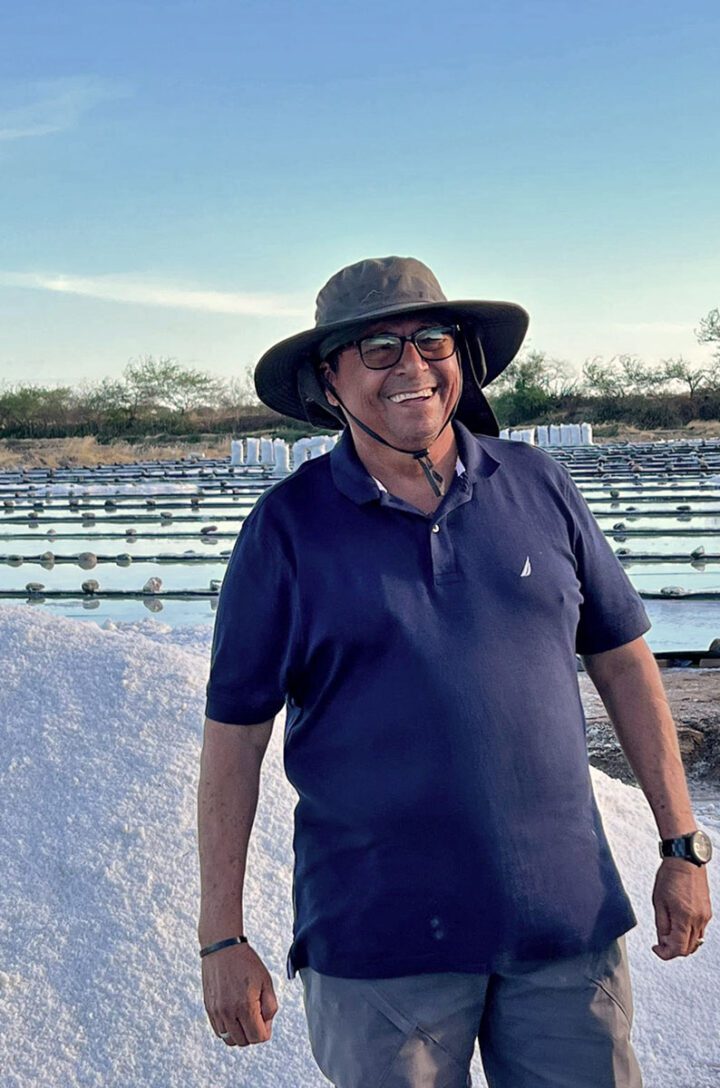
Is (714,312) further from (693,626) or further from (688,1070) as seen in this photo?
(688,1070)

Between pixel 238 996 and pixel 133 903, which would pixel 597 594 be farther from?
pixel 133 903

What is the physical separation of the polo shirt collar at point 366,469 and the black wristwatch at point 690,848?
42 cm

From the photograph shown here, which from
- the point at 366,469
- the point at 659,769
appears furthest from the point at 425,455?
the point at 659,769

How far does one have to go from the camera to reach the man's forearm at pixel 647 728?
123cm

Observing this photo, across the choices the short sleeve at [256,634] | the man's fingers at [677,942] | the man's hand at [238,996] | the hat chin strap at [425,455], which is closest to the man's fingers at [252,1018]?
the man's hand at [238,996]

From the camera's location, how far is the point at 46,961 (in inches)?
72.2

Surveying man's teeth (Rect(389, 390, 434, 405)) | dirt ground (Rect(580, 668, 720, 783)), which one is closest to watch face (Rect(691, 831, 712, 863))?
man's teeth (Rect(389, 390, 434, 405))

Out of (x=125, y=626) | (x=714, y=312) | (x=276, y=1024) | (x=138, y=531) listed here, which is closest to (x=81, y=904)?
(x=276, y=1024)

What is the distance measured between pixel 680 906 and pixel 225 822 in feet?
1.54

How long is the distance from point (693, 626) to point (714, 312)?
1072 inches

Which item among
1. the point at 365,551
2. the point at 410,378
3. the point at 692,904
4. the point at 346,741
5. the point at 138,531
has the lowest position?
the point at 138,531

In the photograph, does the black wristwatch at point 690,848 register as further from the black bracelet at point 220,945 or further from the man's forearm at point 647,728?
the black bracelet at point 220,945

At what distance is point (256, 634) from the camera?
113 cm

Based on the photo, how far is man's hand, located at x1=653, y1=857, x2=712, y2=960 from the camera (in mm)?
1196
